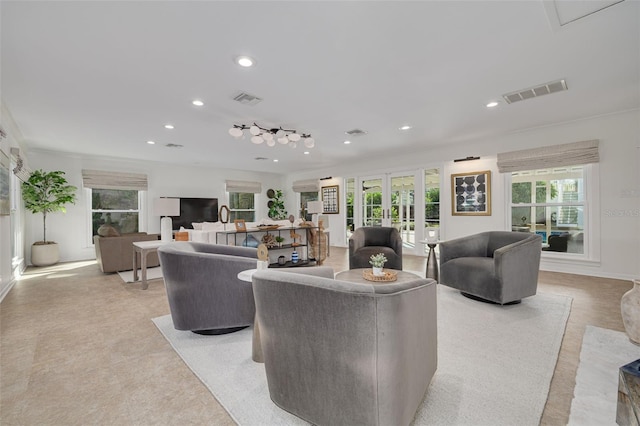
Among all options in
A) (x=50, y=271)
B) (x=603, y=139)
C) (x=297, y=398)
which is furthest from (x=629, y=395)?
(x=50, y=271)

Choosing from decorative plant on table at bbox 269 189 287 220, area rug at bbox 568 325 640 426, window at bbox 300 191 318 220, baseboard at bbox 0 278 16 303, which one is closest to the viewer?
area rug at bbox 568 325 640 426

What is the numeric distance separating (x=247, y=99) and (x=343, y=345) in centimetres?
300

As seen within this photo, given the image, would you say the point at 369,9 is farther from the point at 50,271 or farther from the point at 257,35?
the point at 50,271

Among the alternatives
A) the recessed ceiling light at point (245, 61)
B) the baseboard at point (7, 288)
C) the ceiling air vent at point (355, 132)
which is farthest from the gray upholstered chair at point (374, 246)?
the baseboard at point (7, 288)

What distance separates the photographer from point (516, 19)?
6.61ft

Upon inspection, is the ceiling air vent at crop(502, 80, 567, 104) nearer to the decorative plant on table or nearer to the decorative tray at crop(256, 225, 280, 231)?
the decorative tray at crop(256, 225, 280, 231)

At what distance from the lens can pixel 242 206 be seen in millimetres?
9305

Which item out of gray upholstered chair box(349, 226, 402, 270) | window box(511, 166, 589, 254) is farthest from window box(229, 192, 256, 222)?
window box(511, 166, 589, 254)

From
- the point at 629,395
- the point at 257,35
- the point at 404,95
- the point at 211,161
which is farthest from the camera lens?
the point at 211,161

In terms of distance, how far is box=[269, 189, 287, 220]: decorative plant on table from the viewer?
9586 mm

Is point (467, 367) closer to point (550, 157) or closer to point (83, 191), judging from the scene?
point (550, 157)

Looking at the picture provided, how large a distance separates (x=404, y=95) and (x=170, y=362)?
11.0 ft

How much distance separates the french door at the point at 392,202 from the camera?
678 centimetres

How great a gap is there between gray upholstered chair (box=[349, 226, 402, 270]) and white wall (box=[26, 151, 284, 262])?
536 centimetres
